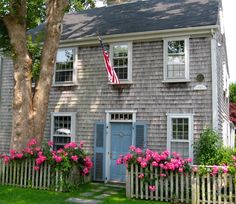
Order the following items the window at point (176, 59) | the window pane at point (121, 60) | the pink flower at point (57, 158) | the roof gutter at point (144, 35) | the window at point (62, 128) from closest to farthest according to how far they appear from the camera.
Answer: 1. the pink flower at point (57, 158)
2. the roof gutter at point (144, 35)
3. the window at point (176, 59)
4. the window pane at point (121, 60)
5. the window at point (62, 128)

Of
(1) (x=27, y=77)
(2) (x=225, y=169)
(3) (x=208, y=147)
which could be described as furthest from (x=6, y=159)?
(2) (x=225, y=169)

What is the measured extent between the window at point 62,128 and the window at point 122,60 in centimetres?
269

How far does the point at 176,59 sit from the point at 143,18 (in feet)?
10.3

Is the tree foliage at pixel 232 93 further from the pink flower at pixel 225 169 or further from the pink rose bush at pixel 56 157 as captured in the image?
the pink flower at pixel 225 169

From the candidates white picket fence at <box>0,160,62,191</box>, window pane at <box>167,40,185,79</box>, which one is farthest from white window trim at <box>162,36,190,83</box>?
white picket fence at <box>0,160,62,191</box>

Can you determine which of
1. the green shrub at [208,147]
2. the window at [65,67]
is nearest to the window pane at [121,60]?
the window at [65,67]

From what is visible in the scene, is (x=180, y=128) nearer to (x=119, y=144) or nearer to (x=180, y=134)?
(x=180, y=134)

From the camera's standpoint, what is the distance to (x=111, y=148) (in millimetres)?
13039

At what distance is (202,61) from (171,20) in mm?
2415

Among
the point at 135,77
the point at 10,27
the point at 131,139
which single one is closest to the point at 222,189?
the point at 131,139

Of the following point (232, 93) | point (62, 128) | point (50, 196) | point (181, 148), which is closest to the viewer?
point (50, 196)

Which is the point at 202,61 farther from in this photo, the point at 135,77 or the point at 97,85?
the point at 97,85

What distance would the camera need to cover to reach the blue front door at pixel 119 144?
12.7m

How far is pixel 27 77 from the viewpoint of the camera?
39.4ft
